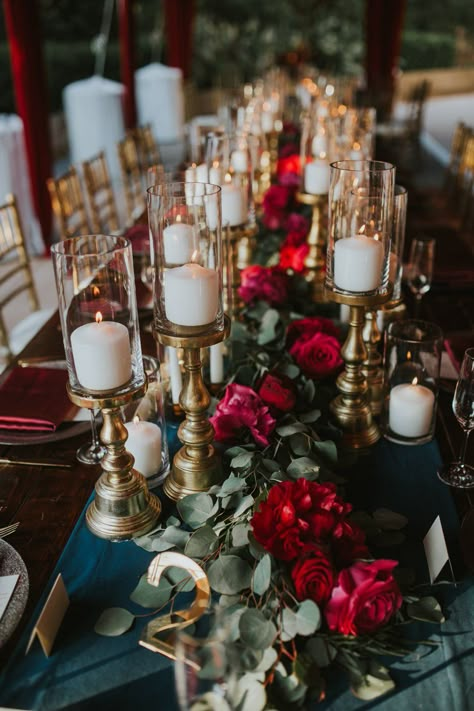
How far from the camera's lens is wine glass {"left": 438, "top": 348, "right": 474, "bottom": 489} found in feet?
3.90

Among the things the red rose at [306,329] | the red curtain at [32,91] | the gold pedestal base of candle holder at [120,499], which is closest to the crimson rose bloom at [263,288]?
the red rose at [306,329]

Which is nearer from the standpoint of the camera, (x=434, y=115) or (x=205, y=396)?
(x=205, y=396)

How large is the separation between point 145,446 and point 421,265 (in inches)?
44.0

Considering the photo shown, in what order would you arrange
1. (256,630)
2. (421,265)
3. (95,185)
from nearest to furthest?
(256,630) < (421,265) < (95,185)

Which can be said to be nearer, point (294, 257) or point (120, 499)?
point (120, 499)

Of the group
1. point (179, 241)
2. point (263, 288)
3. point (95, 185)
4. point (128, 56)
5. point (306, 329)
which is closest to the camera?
point (179, 241)

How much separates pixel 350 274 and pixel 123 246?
46 centimetres

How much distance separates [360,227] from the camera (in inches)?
54.2

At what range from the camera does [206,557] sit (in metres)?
1.01

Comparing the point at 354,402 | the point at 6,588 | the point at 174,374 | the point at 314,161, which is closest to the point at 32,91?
the point at 314,161

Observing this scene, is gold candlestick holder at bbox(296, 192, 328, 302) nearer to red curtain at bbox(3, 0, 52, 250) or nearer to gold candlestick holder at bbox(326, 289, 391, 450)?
gold candlestick holder at bbox(326, 289, 391, 450)

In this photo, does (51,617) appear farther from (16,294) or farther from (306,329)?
(16,294)

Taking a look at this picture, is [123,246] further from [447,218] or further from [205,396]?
[447,218]

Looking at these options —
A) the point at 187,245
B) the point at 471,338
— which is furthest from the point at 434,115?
the point at 187,245
